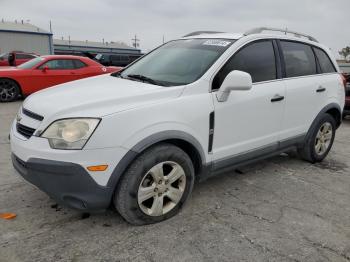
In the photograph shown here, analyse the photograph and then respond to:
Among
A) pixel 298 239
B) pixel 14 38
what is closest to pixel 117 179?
pixel 298 239

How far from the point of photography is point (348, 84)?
27.9 ft

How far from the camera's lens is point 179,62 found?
11.7 feet

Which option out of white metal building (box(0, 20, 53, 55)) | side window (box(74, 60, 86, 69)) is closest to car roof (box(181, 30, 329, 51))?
side window (box(74, 60, 86, 69))

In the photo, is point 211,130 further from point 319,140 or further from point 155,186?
point 319,140

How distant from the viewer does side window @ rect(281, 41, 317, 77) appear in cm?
413

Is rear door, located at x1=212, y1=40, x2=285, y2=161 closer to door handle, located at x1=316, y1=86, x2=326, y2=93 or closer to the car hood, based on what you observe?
the car hood

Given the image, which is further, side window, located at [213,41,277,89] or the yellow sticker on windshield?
the yellow sticker on windshield

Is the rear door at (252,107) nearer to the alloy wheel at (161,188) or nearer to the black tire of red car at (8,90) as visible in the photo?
the alloy wheel at (161,188)

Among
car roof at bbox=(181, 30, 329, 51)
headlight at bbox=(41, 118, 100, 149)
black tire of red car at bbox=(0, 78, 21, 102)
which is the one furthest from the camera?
black tire of red car at bbox=(0, 78, 21, 102)

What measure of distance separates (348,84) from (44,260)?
8265 millimetres

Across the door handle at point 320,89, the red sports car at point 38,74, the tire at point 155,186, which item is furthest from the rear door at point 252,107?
the red sports car at point 38,74

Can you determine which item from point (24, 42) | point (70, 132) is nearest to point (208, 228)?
point (70, 132)

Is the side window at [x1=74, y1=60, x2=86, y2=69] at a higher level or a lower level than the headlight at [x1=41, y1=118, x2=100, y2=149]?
higher

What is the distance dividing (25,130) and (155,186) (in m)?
1.18
